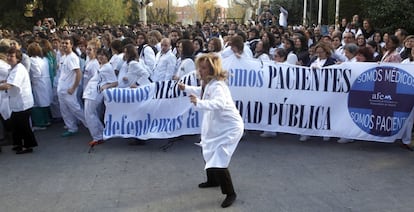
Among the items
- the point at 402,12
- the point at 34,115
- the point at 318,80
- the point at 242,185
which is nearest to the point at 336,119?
the point at 318,80

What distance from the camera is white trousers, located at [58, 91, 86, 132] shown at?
329 inches

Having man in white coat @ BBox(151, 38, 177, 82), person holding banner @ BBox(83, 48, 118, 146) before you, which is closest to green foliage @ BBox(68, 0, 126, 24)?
man in white coat @ BBox(151, 38, 177, 82)

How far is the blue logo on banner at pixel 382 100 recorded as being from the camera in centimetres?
712

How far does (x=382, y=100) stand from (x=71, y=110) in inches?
207

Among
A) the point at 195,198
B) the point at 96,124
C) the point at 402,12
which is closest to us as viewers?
the point at 195,198

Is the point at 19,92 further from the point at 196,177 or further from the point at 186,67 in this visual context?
the point at 196,177

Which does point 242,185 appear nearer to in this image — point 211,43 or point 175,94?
point 175,94

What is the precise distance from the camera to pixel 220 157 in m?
4.96

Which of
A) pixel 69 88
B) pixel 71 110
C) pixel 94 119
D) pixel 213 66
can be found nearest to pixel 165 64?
pixel 94 119

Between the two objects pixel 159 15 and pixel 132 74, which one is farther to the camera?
pixel 159 15

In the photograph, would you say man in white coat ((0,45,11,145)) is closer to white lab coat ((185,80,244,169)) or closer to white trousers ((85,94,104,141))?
white trousers ((85,94,104,141))

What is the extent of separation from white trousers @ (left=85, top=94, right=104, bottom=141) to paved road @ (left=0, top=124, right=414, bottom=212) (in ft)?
0.76

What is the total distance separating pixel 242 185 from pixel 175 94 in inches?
89.5

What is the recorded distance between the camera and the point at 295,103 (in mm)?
7527
